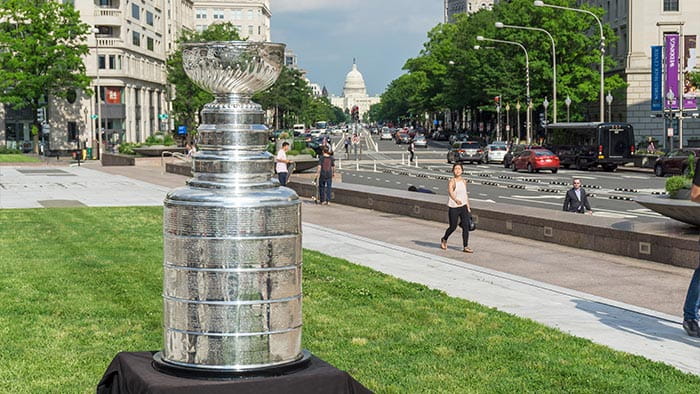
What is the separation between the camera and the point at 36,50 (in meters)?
80.8

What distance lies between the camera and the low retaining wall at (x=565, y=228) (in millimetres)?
15680

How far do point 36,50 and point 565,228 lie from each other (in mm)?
69886

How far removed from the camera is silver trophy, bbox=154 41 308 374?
4.81 meters

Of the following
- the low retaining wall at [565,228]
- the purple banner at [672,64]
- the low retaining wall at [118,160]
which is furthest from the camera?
the low retaining wall at [118,160]

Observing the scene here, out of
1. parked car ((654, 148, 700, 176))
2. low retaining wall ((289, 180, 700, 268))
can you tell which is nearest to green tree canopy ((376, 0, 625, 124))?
parked car ((654, 148, 700, 176))

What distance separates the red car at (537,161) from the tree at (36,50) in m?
41.3

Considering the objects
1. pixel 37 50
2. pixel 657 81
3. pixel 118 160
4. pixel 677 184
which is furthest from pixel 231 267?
A: pixel 37 50

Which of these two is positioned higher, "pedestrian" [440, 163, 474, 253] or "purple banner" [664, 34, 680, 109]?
"purple banner" [664, 34, 680, 109]

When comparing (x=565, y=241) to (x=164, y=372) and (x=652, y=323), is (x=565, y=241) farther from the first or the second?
(x=164, y=372)

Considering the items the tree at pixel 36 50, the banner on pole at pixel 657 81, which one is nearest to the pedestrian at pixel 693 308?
the banner on pole at pixel 657 81

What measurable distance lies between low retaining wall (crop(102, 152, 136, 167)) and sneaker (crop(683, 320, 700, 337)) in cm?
5310

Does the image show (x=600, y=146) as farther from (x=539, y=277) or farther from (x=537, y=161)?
(x=539, y=277)

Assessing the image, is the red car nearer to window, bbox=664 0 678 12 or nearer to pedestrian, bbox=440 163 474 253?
window, bbox=664 0 678 12

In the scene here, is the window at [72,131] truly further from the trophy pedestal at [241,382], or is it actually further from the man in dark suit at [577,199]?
the trophy pedestal at [241,382]
